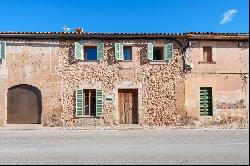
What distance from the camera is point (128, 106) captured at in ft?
59.5

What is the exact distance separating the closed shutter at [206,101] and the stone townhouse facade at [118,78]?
0.05m

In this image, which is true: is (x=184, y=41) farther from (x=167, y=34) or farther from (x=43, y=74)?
(x=43, y=74)

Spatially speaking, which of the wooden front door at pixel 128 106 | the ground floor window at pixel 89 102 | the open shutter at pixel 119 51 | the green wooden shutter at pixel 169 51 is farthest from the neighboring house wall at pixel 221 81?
the ground floor window at pixel 89 102

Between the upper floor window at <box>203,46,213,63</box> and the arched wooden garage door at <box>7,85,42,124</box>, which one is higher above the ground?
the upper floor window at <box>203,46,213,63</box>

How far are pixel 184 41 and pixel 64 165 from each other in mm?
12929

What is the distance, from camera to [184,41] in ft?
59.7

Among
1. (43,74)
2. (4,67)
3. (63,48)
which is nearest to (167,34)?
(63,48)

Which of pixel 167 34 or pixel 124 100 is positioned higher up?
pixel 167 34

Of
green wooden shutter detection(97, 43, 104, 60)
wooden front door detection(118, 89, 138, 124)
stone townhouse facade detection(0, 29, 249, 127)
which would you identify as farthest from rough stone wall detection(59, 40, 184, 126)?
wooden front door detection(118, 89, 138, 124)

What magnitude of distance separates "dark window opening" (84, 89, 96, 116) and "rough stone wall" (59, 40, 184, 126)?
0.34 metres

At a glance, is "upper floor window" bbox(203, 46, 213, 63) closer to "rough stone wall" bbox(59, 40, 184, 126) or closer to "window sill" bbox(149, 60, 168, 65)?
"rough stone wall" bbox(59, 40, 184, 126)

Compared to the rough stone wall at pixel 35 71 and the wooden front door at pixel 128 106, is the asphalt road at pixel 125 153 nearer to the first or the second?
the rough stone wall at pixel 35 71

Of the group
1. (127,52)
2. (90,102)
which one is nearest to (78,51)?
(127,52)

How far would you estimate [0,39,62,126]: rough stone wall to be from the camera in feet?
57.1
